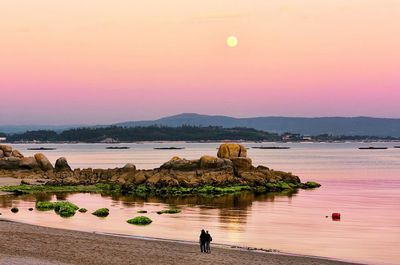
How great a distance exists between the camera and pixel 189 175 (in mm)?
85062

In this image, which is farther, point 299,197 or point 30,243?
point 299,197

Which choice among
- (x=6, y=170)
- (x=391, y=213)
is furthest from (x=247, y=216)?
(x=6, y=170)

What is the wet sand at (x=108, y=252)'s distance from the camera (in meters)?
30.5

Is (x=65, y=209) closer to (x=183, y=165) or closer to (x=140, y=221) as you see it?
(x=140, y=221)

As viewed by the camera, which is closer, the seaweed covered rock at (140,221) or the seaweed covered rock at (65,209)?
the seaweed covered rock at (140,221)

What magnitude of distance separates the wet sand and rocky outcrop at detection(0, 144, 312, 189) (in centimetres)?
4182

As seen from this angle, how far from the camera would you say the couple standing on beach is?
34.5 meters

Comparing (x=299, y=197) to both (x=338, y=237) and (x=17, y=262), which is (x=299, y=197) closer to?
(x=338, y=237)

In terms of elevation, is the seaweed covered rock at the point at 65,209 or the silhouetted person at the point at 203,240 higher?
the silhouetted person at the point at 203,240

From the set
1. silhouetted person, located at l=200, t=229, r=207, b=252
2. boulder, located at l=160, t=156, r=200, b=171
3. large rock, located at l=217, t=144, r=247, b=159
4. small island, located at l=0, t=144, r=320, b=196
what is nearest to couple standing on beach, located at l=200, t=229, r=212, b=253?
silhouetted person, located at l=200, t=229, r=207, b=252

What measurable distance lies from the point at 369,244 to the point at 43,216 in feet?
Answer: 94.7

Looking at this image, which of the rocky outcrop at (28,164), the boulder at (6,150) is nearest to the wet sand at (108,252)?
the rocky outcrop at (28,164)

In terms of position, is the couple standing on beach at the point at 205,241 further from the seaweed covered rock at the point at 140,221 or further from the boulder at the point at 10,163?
the boulder at the point at 10,163

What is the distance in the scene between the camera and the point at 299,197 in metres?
78.4
